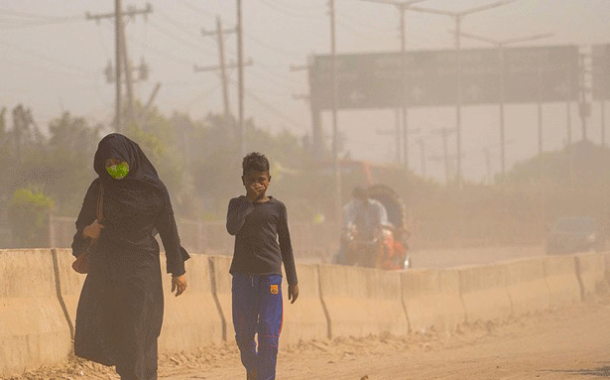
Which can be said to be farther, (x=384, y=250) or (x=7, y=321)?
(x=384, y=250)

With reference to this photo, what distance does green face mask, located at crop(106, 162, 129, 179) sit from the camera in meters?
7.75

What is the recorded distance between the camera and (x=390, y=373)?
1168 cm

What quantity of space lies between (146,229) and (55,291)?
3096 millimetres

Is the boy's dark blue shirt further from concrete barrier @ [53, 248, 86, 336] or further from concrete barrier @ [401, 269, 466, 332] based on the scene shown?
concrete barrier @ [401, 269, 466, 332]

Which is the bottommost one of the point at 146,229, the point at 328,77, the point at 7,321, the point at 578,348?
the point at 578,348

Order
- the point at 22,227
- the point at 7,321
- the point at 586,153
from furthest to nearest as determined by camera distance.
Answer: the point at 586,153 → the point at 22,227 → the point at 7,321

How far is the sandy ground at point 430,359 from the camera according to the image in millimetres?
11250

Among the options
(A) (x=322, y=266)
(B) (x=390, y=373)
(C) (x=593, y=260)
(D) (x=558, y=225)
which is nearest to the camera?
(B) (x=390, y=373)

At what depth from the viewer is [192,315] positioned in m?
12.5

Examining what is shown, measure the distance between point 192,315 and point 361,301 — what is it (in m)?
3.86

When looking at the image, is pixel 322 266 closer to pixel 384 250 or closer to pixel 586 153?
pixel 384 250

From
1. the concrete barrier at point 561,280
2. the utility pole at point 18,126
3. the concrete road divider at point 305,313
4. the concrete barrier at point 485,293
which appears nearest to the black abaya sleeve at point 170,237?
the concrete road divider at point 305,313

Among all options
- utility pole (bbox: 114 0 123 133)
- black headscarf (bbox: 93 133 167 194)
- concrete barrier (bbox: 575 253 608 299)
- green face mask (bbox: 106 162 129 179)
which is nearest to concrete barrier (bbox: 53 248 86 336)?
black headscarf (bbox: 93 133 167 194)

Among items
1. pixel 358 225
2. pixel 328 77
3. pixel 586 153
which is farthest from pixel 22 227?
pixel 586 153
